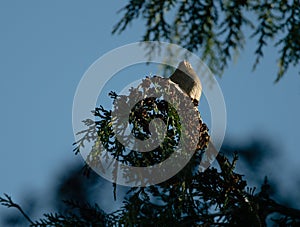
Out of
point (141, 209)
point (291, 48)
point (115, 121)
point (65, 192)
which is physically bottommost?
point (141, 209)

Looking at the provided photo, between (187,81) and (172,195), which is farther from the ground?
(187,81)

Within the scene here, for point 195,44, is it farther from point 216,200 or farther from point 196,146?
point 216,200

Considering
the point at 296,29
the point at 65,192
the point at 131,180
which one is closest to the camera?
the point at 296,29

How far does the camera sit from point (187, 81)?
7465 millimetres

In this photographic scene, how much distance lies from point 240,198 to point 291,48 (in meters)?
1.67

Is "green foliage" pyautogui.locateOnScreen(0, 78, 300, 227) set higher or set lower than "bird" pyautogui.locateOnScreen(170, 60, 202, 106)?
lower

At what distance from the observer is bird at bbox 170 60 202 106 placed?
7.39 meters

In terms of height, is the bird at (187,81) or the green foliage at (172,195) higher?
the bird at (187,81)

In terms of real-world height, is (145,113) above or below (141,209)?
above

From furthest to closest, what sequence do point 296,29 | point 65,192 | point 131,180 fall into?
point 65,192
point 131,180
point 296,29

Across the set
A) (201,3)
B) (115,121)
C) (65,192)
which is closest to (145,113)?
(115,121)

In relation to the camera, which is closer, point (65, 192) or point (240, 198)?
point (240, 198)

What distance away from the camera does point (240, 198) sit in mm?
6883

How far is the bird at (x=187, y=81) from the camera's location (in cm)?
739
